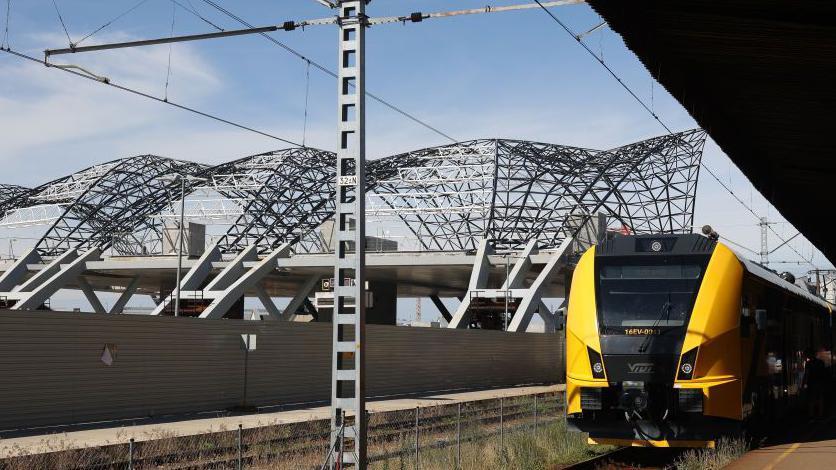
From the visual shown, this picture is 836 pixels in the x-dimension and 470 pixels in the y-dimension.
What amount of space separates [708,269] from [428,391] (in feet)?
92.8

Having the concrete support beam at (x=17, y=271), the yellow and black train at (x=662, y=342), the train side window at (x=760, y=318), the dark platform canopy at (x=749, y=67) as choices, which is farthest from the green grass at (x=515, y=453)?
the concrete support beam at (x=17, y=271)

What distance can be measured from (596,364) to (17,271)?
7097cm

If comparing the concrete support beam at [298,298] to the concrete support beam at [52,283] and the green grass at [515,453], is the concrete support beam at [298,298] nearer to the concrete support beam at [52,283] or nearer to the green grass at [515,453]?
the concrete support beam at [52,283]

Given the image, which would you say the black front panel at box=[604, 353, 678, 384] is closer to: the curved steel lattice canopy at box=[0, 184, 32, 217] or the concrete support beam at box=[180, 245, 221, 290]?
the concrete support beam at box=[180, 245, 221, 290]

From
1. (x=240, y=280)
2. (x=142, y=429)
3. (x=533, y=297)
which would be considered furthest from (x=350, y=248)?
(x=240, y=280)

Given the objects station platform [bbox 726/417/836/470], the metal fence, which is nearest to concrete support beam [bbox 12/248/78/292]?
the metal fence

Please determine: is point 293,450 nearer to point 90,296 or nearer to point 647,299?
point 647,299

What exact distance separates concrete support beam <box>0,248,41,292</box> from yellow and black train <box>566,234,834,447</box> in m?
68.3

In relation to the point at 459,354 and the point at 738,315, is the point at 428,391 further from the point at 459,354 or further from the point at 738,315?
the point at 738,315

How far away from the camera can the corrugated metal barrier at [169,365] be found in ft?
83.0

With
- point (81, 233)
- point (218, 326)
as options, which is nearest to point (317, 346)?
point (218, 326)

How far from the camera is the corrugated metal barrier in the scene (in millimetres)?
25312

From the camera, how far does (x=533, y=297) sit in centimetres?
6247

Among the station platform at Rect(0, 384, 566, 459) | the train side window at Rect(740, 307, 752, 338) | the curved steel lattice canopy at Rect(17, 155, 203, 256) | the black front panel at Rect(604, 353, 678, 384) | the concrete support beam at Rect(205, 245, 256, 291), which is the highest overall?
the curved steel lattice canopy at Rect(17, 155, 203, 256)
